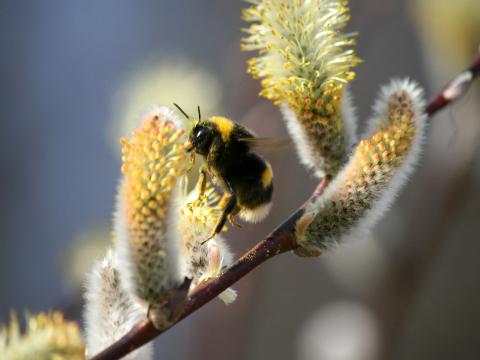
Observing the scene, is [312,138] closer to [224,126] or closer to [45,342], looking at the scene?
[224,126]

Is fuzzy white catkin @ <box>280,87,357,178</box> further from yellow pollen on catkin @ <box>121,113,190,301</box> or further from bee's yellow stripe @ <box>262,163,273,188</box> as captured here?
yellow pollen on catkin @ <box>121,113,190,301</box>

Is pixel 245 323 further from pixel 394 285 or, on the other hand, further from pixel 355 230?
pixel 355 230

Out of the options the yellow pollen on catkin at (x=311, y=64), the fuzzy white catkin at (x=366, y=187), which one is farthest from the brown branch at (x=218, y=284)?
the yellow pollen on catkin at (x=311, y=64)

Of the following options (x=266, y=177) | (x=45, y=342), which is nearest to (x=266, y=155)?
(x=266, y=177)

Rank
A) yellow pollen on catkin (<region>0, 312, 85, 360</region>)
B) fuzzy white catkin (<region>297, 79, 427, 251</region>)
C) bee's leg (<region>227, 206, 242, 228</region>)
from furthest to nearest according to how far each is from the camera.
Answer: bee's leg (<region>227, 206, 242, 228</region>), fuzzy white catkin (<region>297, 79, 427, 251</region>), yellow pollen on catkin (<region>0, 312, 85, 360</region>)

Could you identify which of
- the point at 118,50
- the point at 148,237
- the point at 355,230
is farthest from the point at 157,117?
the point at 118,50

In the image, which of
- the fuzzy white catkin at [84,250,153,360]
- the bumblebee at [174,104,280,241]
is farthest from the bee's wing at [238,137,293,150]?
the fuzzy white catkin at [84,250,153,360]

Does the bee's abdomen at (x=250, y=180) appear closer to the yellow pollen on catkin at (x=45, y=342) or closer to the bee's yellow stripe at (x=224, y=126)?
the bee's yellow stripe at (x=224, y=126)
